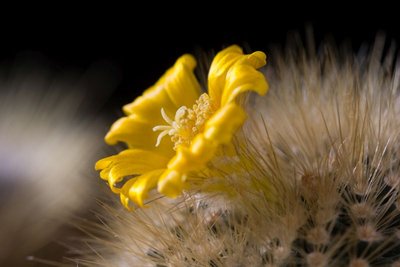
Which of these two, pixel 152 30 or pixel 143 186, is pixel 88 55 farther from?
pixel 143 186

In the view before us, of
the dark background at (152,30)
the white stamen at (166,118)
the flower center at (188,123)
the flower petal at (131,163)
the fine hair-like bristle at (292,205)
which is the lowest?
the fine hair-like bristle at (292,205)

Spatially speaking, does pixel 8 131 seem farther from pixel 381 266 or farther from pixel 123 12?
pixel 381 266

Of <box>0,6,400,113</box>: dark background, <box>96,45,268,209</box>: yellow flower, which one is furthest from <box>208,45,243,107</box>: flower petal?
<box>0,6,400,113</box>: dark background

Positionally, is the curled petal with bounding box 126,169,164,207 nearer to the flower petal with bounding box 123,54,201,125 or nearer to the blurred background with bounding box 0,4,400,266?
the flower petal with bounding box 123,54,201,125

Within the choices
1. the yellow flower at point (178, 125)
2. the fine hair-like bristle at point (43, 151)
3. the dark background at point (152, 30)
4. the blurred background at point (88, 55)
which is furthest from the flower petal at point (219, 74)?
the dark background at point (152, 30)

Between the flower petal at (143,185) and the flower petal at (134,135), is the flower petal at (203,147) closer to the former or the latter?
the flower petal at (143,185)

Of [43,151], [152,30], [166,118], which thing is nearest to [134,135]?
[166,118]

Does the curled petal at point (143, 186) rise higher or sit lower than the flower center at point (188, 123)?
lower

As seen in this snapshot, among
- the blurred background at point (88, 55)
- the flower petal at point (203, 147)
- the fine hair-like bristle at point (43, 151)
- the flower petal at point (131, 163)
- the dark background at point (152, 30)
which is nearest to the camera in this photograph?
the flower petal at point (203, 147)
